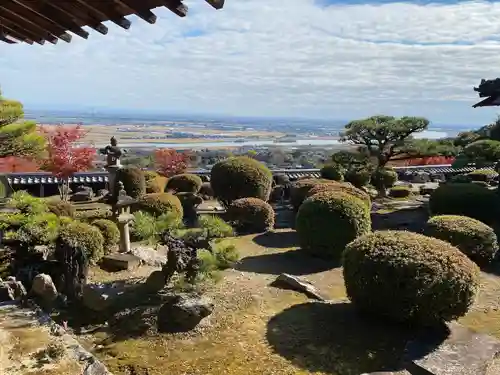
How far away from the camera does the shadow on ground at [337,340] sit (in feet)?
20.2

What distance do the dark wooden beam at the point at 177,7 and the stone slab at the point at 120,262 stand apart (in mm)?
8834

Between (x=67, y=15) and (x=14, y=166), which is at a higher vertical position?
(x=67, y=15)

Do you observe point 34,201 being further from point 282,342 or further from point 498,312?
point 498,312

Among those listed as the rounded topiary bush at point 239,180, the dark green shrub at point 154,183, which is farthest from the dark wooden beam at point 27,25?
the dark green shrub at point 154,183

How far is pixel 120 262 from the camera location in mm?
10641

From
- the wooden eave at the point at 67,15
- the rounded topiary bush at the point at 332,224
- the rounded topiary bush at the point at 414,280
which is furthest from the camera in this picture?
the rounded topiary bush at the point at 332,224

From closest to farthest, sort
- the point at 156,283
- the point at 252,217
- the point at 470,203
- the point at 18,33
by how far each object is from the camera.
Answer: the point at 18,33, the point at 156,283, the point at 470,203, the point at 252,217

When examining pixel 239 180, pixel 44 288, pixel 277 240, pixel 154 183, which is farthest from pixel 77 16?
pixel 154 183

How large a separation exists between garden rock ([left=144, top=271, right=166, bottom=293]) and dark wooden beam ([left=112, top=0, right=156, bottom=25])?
656 centimetres

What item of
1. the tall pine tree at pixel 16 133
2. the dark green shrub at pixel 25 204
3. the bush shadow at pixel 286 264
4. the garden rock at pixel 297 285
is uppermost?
the tall pine tree at pixel 16 133

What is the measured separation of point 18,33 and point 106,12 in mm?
1270

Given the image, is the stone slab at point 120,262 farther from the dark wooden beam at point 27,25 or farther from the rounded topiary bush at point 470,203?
the rounded topiary bush at point 470,203

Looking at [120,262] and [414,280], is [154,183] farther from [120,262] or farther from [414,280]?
[414,280]

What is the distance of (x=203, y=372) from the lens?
5910 millimetres
